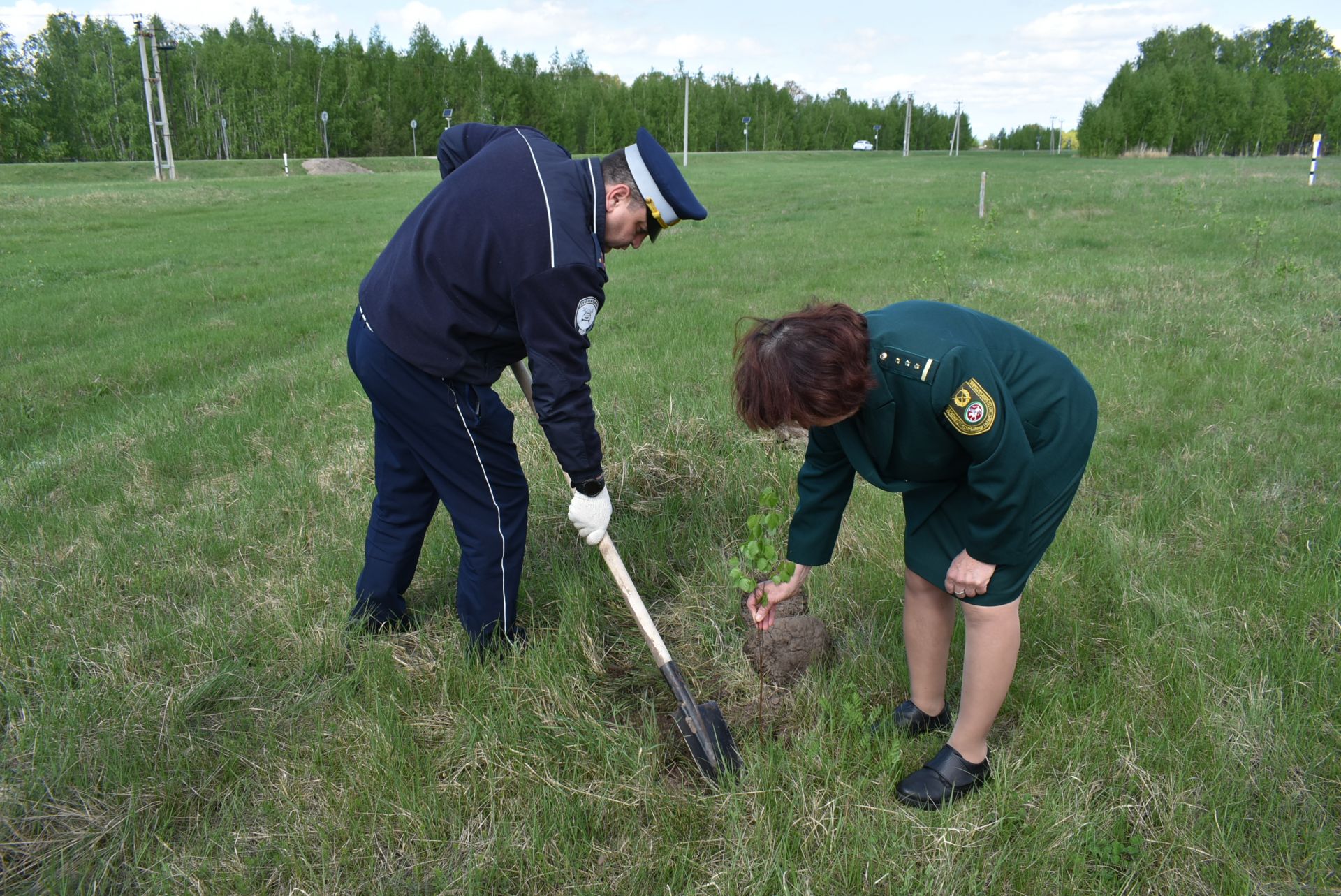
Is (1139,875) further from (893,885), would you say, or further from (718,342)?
(718,342)

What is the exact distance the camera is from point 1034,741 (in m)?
2.44

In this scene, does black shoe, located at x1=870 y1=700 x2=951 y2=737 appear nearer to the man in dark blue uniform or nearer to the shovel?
the shovel

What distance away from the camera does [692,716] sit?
2648mm

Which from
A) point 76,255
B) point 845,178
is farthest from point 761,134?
point 76,255

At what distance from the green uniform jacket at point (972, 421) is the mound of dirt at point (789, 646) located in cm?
90

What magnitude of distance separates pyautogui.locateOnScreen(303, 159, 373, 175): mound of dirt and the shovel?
47546 mm

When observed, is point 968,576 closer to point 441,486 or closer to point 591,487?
point 591,487

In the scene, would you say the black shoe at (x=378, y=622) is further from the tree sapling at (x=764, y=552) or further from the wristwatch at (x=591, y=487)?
the tree sapling at (x=764, y=552)

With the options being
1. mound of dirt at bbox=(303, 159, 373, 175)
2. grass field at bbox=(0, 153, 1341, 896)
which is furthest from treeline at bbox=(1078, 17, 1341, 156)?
grass field at bbox=(0, 153, 1341, 896)

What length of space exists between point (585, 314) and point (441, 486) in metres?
0.85

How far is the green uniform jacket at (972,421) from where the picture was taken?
1.94m

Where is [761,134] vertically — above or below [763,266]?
above

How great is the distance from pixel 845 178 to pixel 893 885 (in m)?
33.8

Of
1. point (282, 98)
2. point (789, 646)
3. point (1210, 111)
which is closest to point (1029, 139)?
point (1210, 111)
